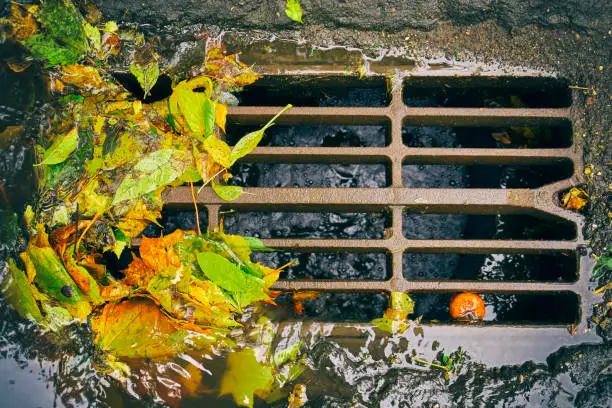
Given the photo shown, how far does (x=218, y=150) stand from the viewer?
1.84 meters

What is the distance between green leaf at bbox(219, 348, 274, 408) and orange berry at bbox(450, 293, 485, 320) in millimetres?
726

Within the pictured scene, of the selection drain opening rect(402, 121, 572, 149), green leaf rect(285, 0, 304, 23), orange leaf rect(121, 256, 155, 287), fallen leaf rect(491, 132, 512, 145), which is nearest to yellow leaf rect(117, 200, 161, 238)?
orange leaf rect(121, 256, 155, 287)

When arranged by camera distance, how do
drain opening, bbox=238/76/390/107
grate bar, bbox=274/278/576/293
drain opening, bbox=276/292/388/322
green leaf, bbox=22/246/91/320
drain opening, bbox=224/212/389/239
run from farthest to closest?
drain opening, bbox=224/212/389/239, drain opening, bbox=276/292/388/322, drain opening, bbox=238/76/390/107, grate bar, bbox=274/278/576/293, green leaf, bbox=22/246/91/320

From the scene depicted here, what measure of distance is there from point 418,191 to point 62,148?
1.28m

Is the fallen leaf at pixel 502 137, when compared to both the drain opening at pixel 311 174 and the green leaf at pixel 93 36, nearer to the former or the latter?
the drain opening at pixel 311 174

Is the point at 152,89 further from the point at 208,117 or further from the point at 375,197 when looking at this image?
the point at 375,197

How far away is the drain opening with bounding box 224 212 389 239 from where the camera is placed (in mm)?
2227

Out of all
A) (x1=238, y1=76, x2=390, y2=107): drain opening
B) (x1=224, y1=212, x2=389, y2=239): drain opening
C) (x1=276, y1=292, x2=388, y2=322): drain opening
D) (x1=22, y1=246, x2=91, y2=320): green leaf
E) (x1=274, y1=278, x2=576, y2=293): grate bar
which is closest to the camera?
(x1=22, y1=246, x2=91, y2=320): green leaf

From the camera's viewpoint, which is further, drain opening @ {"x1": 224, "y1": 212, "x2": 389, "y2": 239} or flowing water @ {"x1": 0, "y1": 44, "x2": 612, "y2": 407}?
drain opening @ {"x1": 224, "y1": 212, "x2": 389, "y2": 239}

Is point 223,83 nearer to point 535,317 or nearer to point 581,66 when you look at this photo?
point 581,66

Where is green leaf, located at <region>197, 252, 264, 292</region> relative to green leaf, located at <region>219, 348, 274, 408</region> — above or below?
above

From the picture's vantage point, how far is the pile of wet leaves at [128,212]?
1.77 metres

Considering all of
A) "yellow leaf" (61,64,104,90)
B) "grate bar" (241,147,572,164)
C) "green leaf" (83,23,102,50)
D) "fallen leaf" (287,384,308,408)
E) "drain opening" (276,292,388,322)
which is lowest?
"fallen leaf" (287,384,308,408)

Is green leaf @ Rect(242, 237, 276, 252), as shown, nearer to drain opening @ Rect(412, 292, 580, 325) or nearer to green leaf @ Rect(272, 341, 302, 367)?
green leaf @ Rect(272, 341, 302, 367)
